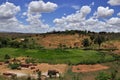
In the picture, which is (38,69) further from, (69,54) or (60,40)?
(60,40)

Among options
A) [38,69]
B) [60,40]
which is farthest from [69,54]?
[60,40]

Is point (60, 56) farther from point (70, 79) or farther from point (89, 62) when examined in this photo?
point (70, 79)

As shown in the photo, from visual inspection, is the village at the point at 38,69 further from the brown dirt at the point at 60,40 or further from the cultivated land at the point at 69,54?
the brown dirt at the point at 60,40

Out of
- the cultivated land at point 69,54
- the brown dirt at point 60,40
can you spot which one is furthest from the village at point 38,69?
the brown dirt at point 60,40

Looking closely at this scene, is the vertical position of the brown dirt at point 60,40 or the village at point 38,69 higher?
the brown dirt at point 60,40

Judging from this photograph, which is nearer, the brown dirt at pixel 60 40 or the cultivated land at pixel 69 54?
the cultivated land at pixel 69 54

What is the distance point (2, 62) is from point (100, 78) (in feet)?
99.5

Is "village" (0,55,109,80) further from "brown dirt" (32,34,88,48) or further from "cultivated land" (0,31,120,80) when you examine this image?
"brown dirt" (32,34,88,48)

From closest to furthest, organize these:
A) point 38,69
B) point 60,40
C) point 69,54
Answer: point 38,69, point 69,54, point 60,40

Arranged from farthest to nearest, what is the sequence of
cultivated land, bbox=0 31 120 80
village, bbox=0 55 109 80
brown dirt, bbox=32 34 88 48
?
brown dirt, bbox=32 34 88 48 < cultivated land, bbox=0 31 120 80 < village, bbox=0 55 109 80

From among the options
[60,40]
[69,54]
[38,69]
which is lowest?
[38,69]

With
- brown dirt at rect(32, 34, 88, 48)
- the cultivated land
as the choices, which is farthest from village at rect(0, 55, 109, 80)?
brown dirt at rect(32, 34, 88, 48)

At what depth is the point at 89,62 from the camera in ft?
179

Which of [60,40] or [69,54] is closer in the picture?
[69,54]
